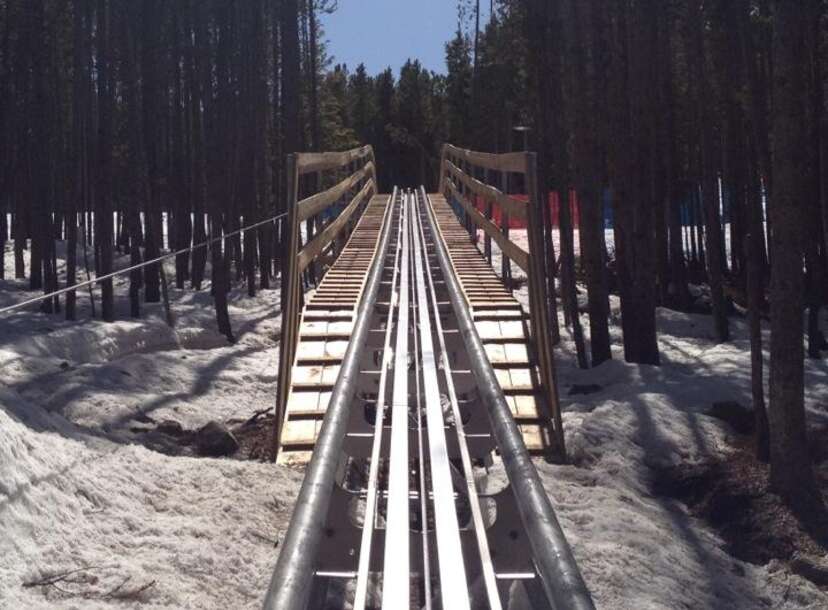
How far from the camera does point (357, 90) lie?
8812cm

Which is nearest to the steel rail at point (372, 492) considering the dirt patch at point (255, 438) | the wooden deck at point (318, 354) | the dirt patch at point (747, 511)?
the wooden deck at point (318, 354)

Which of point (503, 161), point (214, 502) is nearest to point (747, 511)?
point (214, 502)

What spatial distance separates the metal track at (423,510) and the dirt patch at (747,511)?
164 cm

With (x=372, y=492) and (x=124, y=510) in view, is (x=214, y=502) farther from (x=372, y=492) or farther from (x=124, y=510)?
(x=372, y=492)

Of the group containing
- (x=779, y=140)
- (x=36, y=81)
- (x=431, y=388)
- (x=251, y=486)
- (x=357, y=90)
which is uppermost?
(x=357, y=90)

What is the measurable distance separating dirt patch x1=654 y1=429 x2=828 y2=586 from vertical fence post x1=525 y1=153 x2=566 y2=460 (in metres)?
1.43

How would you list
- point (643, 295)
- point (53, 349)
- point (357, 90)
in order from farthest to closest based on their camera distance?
point (357, 90)
point (53, 349)
point (643, 295)

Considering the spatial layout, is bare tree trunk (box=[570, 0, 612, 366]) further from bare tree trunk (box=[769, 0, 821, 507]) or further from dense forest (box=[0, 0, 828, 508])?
bare tree trunk (box=[769, 0, 821, 507])

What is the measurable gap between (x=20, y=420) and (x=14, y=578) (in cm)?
279

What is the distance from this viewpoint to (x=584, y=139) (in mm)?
15477

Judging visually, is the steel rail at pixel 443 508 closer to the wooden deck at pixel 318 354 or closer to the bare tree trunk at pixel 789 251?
the wooden deck at pixel 318 354

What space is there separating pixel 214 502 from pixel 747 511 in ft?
13.4

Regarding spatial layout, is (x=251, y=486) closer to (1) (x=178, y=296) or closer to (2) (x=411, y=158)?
(1) (x=178, y=296)

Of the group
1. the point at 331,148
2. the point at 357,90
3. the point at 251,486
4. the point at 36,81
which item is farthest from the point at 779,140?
the point at 357,90
